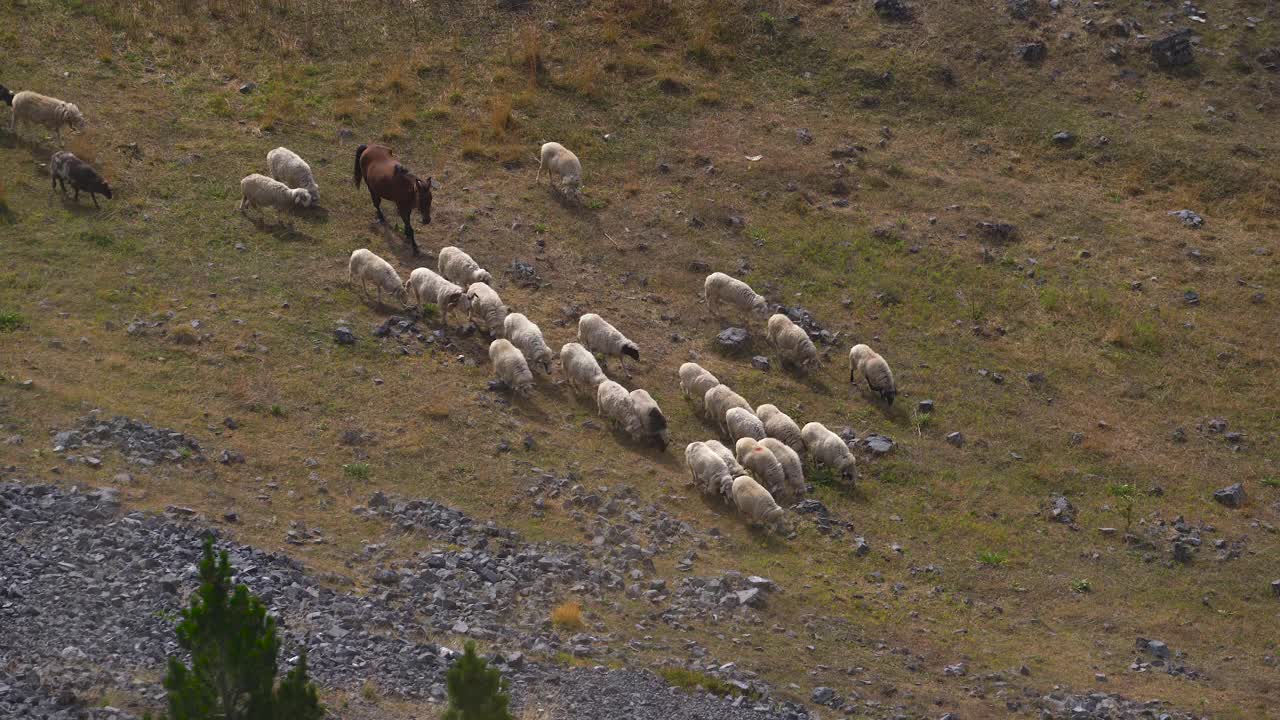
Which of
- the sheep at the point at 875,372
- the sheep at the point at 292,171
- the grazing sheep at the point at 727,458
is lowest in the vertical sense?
the sheep at the point at 875,372

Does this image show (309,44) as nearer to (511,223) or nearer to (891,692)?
(511,223)

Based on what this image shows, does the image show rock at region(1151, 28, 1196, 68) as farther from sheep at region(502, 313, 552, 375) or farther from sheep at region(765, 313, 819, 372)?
sheep at region(502, 313, 552, 375)

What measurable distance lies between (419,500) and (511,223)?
8.99 metres

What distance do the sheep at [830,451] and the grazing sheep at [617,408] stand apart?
243 cm

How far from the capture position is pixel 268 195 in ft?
72.6

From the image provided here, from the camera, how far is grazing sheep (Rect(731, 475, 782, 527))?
651 inches

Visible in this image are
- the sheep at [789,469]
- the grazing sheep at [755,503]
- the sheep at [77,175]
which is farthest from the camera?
the sheep at [77,175]

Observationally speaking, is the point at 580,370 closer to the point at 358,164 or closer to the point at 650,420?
the point at 650,420

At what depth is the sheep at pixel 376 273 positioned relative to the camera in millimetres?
20203

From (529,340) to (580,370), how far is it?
0.93 meters

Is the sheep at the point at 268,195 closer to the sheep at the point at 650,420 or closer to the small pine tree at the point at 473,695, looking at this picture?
the sheep at the point at 650,420

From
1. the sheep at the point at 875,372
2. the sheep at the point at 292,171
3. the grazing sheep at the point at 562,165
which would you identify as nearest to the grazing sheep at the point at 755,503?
the sheep at the point at 875,372

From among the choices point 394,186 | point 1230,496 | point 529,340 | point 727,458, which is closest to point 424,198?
point 394,186

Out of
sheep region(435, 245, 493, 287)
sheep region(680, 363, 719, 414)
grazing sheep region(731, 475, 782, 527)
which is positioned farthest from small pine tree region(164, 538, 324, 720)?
sheep region(435, 245, 493, 287)
